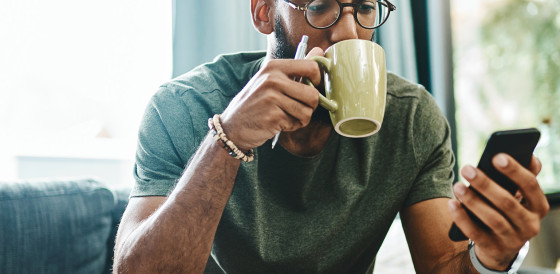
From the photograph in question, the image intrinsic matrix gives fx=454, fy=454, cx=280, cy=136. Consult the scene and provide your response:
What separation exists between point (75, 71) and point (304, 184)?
1.25 m

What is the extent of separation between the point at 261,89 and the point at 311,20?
0.36m

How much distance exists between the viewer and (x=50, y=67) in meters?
1.81

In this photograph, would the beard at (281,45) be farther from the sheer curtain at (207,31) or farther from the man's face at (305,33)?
the sheer curtain at (207,31)

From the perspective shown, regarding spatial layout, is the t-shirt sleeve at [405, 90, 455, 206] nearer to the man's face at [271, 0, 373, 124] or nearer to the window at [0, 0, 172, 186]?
the man's face at [271, 0, 373, 124]

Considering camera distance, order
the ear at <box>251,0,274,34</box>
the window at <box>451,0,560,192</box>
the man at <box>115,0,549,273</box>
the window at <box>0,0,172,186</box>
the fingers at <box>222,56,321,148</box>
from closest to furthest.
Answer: the fingers at <box>222,56,321,148</box>, the man at <box>115,0,549,273</box>, the ear at <box>251,0,274,34</box>, the window at <box>0,0,172,186</box>, the window at <box>451,0,560,192</box>

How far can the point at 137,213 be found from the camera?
3.03 ft

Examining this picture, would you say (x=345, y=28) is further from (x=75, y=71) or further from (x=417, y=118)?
(x=75, y=71)

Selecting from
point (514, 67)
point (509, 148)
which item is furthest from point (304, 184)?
point (514, 67)

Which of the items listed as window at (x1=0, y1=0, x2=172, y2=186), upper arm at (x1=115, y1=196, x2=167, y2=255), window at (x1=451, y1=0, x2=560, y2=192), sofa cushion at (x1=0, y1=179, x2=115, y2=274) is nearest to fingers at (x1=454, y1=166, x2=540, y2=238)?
upper arm at (x1=115, y1=196, x2=167, y2=255)

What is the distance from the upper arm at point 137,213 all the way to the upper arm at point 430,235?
60 cm

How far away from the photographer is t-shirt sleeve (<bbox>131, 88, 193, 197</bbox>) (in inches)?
37.9

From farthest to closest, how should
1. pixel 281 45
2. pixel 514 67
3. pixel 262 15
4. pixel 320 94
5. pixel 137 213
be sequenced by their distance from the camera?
pixel 514 67 → pixel 262 15 → pixel 281 45 → pixel 137 213 → pixel 320 94

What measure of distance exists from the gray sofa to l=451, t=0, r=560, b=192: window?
2.52m

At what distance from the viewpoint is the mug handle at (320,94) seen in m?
0.73
